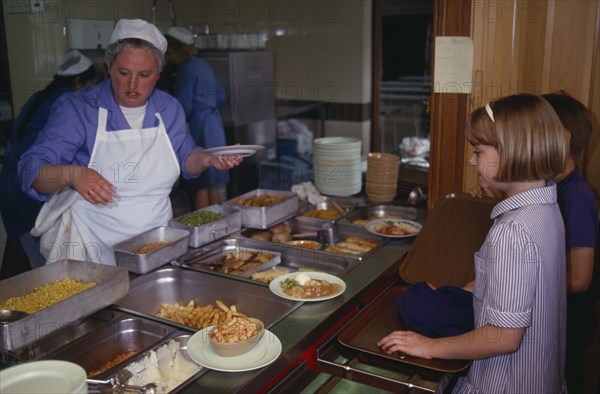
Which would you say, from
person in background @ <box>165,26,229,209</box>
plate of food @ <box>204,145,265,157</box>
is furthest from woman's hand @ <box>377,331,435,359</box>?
person in background @ <box>165,26,229,209</box>

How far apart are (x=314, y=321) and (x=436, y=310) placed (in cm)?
37

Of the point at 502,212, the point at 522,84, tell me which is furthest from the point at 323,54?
the point at 502,212

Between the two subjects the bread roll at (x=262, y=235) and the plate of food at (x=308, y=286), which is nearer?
the plate of food at (x=308, y=286)

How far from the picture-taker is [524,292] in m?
1.43

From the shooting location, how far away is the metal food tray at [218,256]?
2121 mm

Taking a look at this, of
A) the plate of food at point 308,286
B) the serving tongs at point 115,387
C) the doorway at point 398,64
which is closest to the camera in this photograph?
the serving tongs at point 115,387

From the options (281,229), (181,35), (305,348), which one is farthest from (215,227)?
(181,35)

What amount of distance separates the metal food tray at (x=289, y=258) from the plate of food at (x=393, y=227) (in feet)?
1.11

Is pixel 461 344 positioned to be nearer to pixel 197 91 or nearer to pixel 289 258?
pixel 289 258

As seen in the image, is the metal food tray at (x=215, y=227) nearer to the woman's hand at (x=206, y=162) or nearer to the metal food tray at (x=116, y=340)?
the woman's hand at (x=206, y=162)

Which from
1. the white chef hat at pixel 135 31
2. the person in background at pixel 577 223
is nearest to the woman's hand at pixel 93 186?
the white chef hat at pixel 135 31

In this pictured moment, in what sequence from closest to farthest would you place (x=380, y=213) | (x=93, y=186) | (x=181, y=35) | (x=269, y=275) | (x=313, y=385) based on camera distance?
(x=313, y=385)
(x=93, y=186)
(x=269, y=275)
(x=380, y=213)
(x=181, y=35)

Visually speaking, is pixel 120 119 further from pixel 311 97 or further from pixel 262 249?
pixel 311 97

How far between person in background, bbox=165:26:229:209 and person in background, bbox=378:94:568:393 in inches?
126
